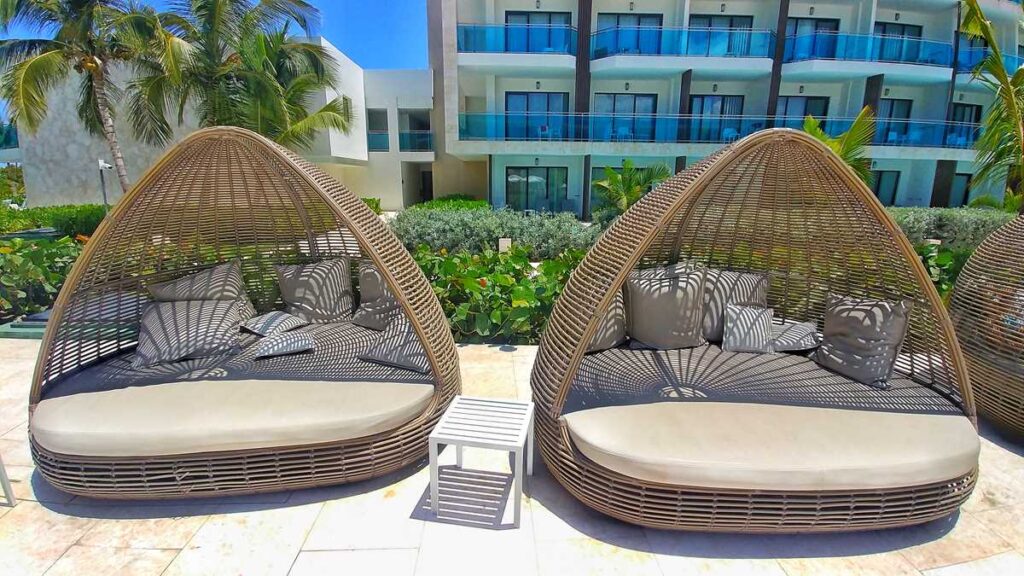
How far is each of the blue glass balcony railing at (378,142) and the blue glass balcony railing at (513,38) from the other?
20.9ft

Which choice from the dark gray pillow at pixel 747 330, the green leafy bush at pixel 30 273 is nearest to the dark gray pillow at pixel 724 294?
the dark gray pillow at pixel 747 330

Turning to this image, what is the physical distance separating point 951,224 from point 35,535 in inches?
603

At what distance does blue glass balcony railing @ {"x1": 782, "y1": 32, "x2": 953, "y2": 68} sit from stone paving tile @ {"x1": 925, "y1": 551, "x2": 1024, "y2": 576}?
1515 cm

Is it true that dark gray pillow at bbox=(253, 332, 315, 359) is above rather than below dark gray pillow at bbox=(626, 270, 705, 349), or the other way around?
below

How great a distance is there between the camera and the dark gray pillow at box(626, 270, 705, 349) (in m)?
3.29

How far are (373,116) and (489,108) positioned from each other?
20.7 feet

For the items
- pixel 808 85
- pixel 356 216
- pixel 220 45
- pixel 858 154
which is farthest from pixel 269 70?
pixel 808 85

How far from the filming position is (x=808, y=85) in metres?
14.3

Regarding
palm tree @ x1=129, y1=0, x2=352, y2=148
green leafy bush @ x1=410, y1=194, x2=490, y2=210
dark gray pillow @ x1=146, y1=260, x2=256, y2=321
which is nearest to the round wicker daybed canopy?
dark gray pillow @ x1=146, y1=260, x2=256, y2=321

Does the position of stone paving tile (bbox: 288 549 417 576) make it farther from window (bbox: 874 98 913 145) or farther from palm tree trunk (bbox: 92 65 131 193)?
window (bbox: 874 98 913 145)

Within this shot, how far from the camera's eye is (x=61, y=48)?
8688mm

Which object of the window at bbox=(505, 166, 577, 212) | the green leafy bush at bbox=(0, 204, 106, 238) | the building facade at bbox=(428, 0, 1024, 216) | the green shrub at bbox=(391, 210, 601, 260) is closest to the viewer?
the green shrub at bbox=(391, 210, 601, 260)

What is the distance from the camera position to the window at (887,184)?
1528 centimetres

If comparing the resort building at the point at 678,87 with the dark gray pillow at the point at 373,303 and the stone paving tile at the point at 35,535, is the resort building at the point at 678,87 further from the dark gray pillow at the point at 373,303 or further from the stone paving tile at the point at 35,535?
the stone paving tile at the point at 35,535
